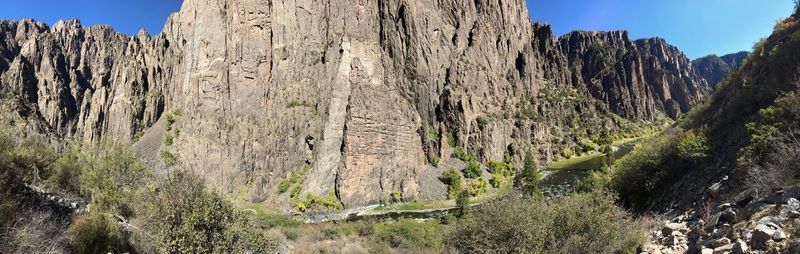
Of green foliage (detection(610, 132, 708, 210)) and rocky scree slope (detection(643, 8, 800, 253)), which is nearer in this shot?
rocky scree slope (detection(643, 8, 800, 253))

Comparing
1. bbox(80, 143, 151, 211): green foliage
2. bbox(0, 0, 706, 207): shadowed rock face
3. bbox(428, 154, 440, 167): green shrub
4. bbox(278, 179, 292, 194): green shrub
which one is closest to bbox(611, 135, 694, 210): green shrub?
bbox(80, 143, 151, 211): green foliage

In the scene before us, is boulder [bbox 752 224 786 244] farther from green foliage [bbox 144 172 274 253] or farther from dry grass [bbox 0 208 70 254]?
dry grass [bbox 0 208 70 254]

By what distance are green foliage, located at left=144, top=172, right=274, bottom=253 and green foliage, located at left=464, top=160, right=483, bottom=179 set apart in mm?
72982

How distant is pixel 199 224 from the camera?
22.7m

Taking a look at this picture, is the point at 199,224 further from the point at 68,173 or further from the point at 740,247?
the point at 740,247

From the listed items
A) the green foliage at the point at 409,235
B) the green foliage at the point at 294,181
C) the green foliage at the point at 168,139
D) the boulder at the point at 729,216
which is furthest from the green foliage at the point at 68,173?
→ the green foliage at the point at 168,139

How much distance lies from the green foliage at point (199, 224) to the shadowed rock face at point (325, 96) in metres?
54.2

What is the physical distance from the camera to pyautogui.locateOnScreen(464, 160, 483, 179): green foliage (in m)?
95.4

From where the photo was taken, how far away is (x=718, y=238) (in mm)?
14172

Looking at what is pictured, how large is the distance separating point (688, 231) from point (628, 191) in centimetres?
1557

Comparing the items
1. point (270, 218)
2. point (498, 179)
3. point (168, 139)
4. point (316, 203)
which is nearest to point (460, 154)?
point (498, 179)

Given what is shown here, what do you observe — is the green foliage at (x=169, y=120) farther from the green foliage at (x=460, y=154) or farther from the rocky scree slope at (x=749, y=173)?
the rocky scree slope at (x=749, y=173)

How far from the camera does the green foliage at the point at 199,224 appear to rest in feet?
71.9

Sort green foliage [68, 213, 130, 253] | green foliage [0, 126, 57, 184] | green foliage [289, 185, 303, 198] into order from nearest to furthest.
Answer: green foliage [0, 126, 57, 184], green foliage [68, 213, 130, 253], green foliage [289, 185, 303, 198]
